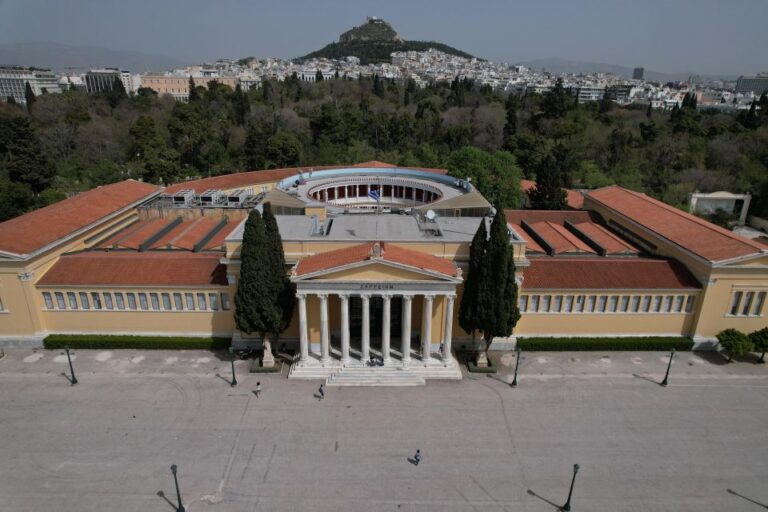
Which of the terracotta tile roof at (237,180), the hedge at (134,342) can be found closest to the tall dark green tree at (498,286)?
the hedge at (134,342)

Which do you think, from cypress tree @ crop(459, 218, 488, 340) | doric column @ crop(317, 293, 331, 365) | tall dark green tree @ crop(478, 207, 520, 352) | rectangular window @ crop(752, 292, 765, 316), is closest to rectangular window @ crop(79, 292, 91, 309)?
doric column @ crop(317, 293, 331, 365)

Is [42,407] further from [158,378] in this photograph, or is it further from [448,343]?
[448,343]

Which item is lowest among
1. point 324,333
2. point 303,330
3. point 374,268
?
point 324,333

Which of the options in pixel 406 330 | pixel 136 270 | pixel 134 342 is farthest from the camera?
pixel 136 270

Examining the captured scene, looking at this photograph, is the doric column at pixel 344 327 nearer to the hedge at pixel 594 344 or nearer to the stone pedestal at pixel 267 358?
the stone pedestal at pixel 267 358

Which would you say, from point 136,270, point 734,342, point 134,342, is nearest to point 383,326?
point 134,342

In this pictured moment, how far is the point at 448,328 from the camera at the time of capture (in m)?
32.1

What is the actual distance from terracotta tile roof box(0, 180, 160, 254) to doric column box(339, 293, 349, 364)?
22.5 m

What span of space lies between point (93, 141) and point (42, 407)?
220 feet

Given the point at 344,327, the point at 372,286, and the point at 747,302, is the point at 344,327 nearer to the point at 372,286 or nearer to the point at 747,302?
the point at 372,286

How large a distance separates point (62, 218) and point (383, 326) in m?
28.5

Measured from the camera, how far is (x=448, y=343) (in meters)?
32.5

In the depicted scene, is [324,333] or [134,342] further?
[134,342]

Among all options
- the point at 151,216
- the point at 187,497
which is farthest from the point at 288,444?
the point at 151,216
